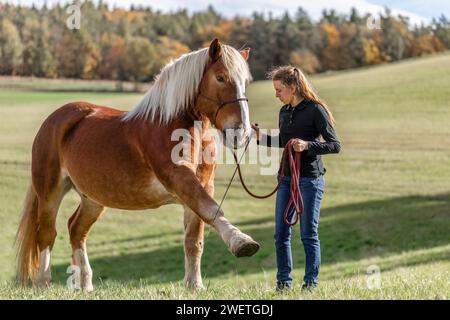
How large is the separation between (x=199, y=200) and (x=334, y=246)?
16098 millimetres

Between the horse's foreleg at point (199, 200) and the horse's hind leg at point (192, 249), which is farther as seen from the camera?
the horse's hind leg at point (192, 249)

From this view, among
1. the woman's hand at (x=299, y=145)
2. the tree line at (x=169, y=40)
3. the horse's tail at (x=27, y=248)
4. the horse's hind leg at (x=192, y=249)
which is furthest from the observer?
the tree line at (x=169, y=40)

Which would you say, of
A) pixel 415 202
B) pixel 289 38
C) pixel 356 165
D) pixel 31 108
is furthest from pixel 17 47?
pixel 415 202

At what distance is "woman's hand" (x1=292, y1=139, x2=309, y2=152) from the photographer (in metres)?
5.76

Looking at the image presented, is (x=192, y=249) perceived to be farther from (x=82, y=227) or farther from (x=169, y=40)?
(x=169, y=40)

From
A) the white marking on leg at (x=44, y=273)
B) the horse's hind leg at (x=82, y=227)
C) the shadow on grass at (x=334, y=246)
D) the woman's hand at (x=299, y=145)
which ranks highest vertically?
the woman's hand at (x=299, y=145)

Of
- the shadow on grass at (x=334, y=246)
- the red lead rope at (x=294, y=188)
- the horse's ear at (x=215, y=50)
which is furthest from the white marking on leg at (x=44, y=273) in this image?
the shadow on grass at (x=334, y=246)

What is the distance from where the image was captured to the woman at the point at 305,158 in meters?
5.95

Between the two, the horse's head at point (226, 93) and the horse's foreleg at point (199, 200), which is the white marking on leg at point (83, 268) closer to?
the horse's foreleg at point (199, 200)

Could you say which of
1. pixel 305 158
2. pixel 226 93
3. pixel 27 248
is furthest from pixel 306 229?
pixel 27 248

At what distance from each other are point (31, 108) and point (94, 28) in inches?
908

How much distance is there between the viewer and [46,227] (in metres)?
7.63

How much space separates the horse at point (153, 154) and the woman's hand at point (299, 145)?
386 millimetres
